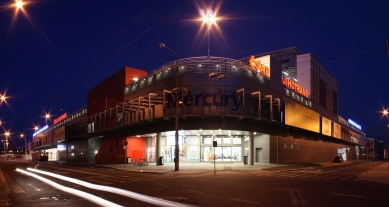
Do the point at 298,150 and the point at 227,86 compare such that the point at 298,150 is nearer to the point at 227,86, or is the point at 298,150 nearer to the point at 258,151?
the point at 258,151

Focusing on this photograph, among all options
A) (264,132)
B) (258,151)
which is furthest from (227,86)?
(258,151)

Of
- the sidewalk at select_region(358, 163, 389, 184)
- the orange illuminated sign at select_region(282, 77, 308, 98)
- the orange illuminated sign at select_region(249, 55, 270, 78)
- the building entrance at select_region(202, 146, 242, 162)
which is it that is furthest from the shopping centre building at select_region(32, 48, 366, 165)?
the sidewalk at select_region(358, 163, 389, 184)

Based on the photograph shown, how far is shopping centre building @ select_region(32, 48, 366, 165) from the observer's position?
38656mm

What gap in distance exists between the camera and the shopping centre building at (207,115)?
38656 millimetres

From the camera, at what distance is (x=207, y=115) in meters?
37.6

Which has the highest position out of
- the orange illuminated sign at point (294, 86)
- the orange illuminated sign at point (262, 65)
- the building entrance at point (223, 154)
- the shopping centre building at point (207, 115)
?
the orange illuminated sign at point (262, 65)

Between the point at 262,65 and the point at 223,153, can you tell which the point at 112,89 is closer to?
the point at 223,153

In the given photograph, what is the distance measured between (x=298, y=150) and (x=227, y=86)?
68.4 feet

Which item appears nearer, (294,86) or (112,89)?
(112,89)

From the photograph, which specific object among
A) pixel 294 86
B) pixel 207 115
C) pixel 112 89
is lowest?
pixel 207 115

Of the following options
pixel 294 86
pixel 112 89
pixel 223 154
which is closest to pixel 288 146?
pixel 223 154

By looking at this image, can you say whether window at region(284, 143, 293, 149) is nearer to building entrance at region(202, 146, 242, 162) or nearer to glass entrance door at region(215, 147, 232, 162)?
building entrance at region(202, 146, 242, 162)

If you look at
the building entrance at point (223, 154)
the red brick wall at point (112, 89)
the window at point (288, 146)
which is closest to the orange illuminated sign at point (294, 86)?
the window at point (288, 146)

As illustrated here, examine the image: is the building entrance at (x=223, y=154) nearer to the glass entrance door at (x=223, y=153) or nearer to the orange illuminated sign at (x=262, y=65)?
the glass entrance door at (x=223, y=153)
